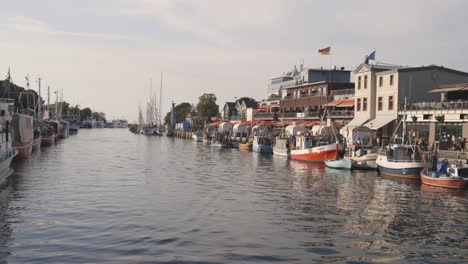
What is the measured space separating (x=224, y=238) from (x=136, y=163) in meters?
38.1

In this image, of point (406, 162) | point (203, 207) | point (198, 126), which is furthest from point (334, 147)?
point (198, 126)

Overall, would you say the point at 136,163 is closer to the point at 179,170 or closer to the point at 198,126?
the point at 179,170

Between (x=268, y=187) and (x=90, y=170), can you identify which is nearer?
(x=268, y=187)

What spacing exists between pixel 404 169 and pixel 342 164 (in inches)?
384

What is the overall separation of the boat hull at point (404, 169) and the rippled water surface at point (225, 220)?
233cm

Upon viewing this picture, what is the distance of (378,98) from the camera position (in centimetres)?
7531

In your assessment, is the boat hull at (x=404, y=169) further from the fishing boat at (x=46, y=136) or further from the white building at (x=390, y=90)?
the fishing boat at (x=46, y=136)

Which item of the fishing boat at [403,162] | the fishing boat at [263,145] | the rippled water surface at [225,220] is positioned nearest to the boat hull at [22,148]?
the rippled water surface at [225,220]

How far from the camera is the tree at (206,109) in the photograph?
16725 centimetres

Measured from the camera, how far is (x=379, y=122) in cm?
7281

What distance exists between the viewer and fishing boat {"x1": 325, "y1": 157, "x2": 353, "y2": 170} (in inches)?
2104

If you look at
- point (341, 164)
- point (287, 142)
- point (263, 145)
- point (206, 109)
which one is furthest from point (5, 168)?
point (206, 109)

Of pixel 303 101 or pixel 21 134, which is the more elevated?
pixel 303 101

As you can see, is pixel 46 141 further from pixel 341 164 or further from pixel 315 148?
pixel 341 164
